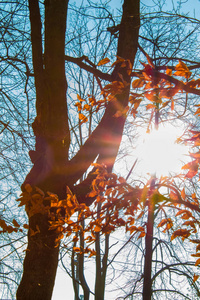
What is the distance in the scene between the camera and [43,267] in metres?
2.00

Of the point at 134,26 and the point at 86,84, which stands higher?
the point at 86,84

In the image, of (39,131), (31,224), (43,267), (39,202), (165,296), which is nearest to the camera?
(39,202)

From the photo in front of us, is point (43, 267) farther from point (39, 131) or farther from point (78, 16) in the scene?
point (78, 16)

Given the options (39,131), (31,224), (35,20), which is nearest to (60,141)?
(39,131)

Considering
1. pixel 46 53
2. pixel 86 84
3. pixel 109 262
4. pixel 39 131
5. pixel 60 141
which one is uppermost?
pixel 86 84

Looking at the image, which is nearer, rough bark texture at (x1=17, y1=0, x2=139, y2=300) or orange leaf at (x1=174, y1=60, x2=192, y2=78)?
orange leaf at (x1=174, y1=60, x2=192, y2=78)

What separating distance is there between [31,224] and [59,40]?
1.63 m

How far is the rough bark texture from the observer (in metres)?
2.01

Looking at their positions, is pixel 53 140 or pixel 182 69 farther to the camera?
pixel 53 140

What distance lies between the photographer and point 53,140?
89.6 inches

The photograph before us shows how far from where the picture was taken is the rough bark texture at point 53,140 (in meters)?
2.01

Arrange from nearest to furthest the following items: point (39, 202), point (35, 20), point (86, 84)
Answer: point (39, 202) → point (35, 20) → point (86, 84)

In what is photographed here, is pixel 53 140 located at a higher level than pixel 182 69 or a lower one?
higher

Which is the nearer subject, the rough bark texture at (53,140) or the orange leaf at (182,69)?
the orange leaf at (182,69)
